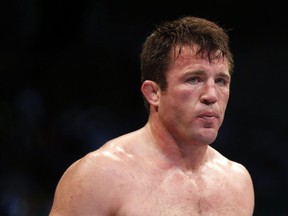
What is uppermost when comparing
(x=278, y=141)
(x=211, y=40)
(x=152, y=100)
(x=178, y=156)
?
(x=211, y=40)

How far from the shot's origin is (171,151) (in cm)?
167

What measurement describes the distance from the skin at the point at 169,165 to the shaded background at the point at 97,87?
101 cm

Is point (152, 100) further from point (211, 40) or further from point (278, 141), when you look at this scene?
point (278, 141)

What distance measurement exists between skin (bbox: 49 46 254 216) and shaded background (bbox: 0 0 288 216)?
3.31 feet

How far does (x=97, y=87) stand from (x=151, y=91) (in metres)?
1.13

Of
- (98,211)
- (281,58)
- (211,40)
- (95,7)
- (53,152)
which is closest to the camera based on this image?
(98,211)

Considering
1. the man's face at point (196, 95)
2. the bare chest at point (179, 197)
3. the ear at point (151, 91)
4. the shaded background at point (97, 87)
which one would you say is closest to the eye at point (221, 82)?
the man's face at point (196, 95)

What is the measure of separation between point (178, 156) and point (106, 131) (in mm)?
1092

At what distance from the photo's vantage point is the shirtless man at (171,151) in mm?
1508

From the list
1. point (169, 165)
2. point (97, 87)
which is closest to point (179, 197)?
point (169, 165)

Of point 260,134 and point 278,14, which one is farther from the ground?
point 278,14

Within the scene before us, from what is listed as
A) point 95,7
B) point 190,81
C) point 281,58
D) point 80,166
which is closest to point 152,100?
point 190,81

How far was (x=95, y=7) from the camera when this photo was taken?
2.83 metres

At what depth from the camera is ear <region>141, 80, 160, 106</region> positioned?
1.65 meters
